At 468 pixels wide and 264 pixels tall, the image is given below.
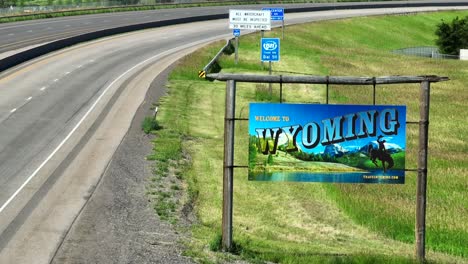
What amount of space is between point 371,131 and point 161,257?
511 centimetres

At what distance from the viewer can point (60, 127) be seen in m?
31.2

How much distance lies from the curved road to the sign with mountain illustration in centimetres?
476

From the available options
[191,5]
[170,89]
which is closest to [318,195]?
[170,89]

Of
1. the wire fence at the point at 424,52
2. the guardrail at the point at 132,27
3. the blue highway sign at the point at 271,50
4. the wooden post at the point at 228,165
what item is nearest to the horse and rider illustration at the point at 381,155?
the wooden post at the point at 228,165

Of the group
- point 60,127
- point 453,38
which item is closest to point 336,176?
point 60,127

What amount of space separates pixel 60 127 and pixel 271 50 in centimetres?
1547

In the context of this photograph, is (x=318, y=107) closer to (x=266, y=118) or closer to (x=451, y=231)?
(x=266, y=118)

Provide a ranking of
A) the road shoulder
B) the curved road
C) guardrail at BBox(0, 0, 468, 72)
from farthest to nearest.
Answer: guardrail at BBox(0, 0, 468, 72), the curved road, the road shoulder

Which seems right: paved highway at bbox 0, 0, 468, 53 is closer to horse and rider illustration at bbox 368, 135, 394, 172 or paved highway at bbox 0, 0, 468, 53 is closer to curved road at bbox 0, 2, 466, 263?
curved road at bbox 0, 2, 466, 263

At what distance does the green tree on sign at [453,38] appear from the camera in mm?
81775

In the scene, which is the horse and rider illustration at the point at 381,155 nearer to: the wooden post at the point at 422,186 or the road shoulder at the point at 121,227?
the wooden post at the point at 422,186

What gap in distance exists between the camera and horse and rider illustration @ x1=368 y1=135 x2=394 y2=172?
55.4ft

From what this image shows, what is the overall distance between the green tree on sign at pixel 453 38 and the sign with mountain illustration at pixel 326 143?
6813cm

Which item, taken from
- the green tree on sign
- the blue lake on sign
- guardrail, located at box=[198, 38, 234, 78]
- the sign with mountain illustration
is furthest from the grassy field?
the green tree on sign
